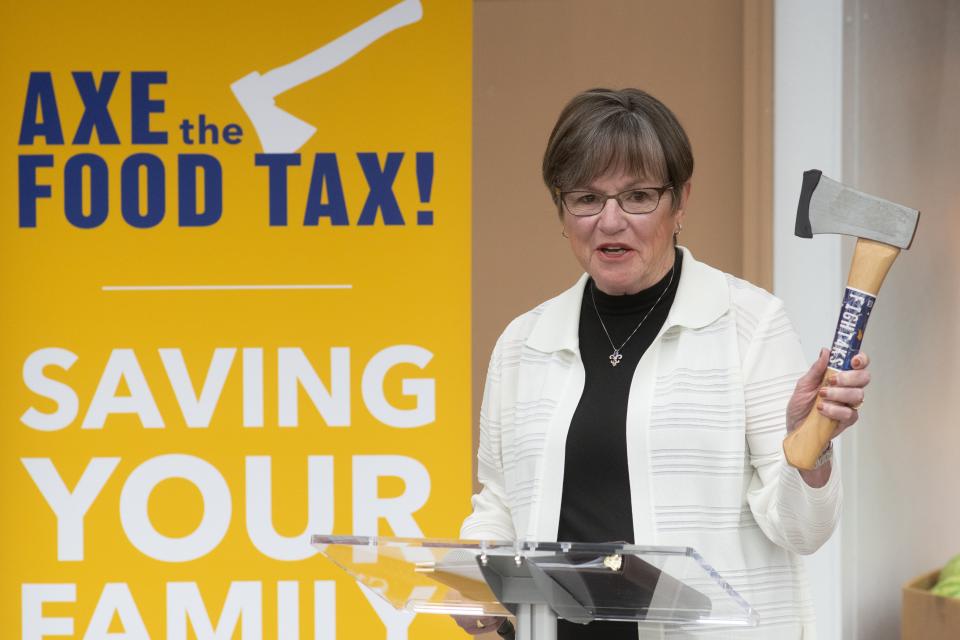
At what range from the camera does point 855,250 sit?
1.40 meters

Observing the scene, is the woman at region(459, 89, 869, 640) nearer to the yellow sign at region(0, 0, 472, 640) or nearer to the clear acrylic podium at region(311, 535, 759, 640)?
the clear acrylic podium at region(311, 535, 759, 640)

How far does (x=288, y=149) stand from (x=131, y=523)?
3.82 feet

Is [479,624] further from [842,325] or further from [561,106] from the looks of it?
[561,106]

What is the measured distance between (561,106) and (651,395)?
1703 millimetres

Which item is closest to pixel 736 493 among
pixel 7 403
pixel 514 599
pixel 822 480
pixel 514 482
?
pixel 822 480

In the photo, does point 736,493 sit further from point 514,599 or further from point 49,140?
point 49,140

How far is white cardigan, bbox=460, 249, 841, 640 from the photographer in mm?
1757

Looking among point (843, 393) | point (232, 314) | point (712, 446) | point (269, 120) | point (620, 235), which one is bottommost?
point (712, 446)

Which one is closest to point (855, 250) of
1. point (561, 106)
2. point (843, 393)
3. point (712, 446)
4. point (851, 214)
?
point (851, 214)

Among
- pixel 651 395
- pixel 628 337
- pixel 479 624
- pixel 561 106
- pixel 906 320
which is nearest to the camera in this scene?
pixel 479 624

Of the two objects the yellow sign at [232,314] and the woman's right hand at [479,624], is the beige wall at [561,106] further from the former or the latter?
the woman's right hand at [479,624]

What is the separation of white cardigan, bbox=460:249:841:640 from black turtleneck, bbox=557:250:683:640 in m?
0.02

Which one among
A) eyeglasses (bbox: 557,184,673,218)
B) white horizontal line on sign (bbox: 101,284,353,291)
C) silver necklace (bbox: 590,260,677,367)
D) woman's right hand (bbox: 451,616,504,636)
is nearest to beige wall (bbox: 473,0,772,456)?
white horizontal line on sign (bbox: 101,284,353,291)

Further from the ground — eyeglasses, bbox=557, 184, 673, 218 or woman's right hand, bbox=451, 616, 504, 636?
eyeglasses, bbox=557, 184, 673, 218
